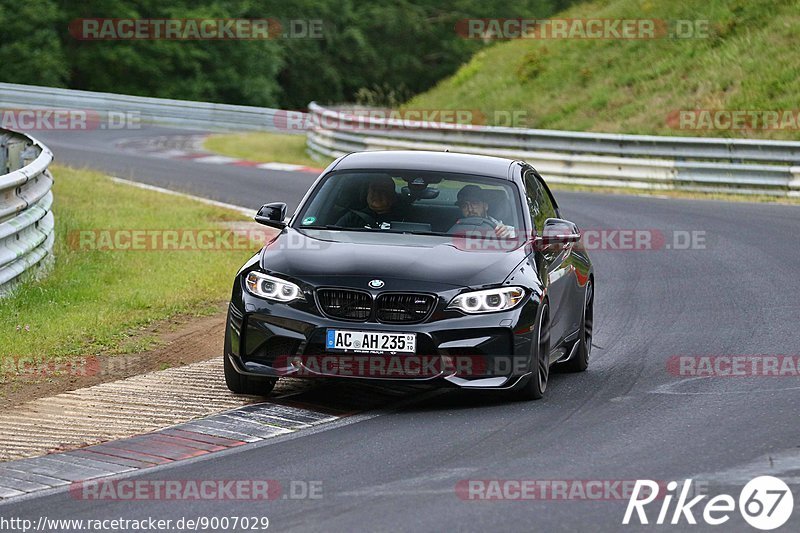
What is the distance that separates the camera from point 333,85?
234 ft

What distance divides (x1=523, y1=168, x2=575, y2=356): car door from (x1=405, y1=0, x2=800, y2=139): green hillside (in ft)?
63.4

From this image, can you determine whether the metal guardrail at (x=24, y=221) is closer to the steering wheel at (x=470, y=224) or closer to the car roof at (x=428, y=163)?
the car roof at (x=428, y=163)

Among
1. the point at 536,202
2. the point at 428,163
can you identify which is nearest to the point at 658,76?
the point at 536,202

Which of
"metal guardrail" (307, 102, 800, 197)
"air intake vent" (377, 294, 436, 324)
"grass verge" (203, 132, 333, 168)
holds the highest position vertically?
"air intake vent" (377, 294, 436, 324)

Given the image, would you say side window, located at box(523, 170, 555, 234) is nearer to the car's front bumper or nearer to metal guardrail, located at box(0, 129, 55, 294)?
the car's front bumper

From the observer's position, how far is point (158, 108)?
41219 millimetres

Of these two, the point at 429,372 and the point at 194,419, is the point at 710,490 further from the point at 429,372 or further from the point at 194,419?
the point at 194,419

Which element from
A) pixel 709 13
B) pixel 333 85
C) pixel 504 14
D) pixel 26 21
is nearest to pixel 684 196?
pixel 709 13

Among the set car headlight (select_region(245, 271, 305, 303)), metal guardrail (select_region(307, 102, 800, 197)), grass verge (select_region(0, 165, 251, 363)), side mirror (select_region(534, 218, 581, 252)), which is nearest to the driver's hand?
side mirror (select_region(534, 218, 581, 252))

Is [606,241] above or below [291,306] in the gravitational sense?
below

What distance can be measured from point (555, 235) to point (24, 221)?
5.19m

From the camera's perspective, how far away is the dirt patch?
9.32m

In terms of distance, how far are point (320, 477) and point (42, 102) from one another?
3567 centimetres

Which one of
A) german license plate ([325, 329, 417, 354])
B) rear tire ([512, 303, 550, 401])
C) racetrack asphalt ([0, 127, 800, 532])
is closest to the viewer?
racetrack asphalt ([0, 127, 800, 532])
